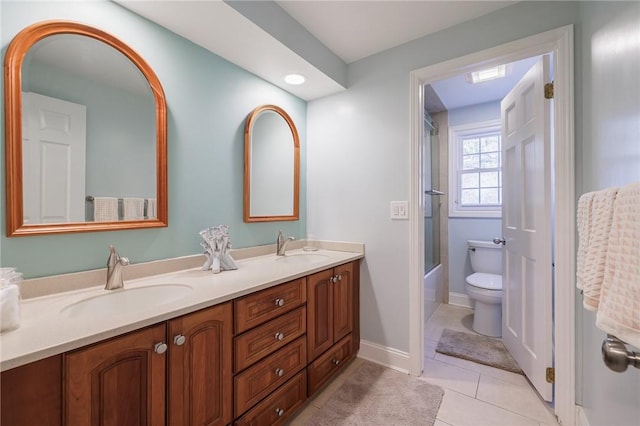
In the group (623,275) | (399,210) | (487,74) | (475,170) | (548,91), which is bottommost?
(623,275)

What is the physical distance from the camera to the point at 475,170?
3.16 metres

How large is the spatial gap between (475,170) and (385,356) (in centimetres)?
239

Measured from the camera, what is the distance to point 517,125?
192 cm

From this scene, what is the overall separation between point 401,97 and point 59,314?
2.13 m

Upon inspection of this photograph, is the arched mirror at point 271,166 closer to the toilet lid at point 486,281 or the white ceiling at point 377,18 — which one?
the white ceiling at point 377,18

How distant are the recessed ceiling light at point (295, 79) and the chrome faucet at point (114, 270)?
154 centimetres

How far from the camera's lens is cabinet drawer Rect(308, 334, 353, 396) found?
1.56 metres

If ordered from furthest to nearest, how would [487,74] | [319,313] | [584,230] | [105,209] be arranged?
[487,74] → [319,313] → [105,209] → [584,230]

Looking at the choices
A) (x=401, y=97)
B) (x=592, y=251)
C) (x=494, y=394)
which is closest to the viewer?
(x=592, y=251)

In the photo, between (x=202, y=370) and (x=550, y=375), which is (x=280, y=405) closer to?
(x=202, y=370)


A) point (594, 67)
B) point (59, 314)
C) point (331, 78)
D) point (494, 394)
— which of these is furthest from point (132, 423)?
point (594, 67)

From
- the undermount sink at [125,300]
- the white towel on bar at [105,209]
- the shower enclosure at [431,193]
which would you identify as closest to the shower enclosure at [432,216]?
the shower enclosure at [431,193]

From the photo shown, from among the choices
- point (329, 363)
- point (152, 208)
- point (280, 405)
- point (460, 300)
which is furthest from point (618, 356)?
point (460, 300)

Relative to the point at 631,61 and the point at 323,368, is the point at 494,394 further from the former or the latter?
the point at 631,61
